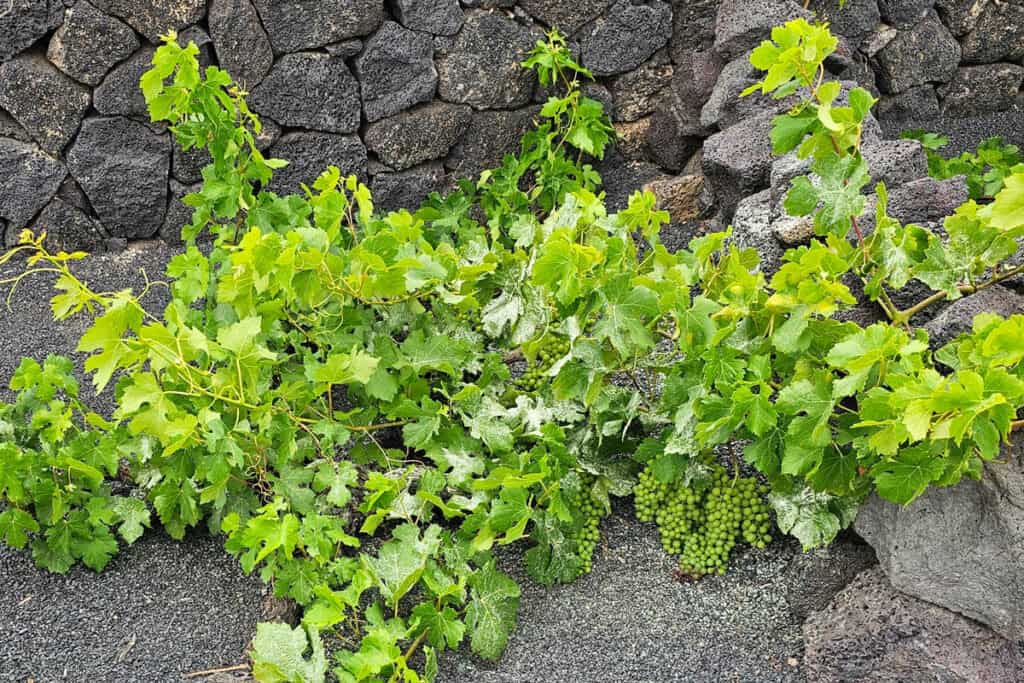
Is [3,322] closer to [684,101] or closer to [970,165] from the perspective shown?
[684,101]

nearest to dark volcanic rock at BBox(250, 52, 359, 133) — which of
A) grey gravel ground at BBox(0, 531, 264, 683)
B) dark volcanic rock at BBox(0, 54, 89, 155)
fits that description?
dark volcanic rock at BBox(0, 54, 89, 155)

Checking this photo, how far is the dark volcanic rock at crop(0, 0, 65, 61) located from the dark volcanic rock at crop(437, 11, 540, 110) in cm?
127

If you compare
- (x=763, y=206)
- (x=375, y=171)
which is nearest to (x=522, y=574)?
(x=763, y=206)

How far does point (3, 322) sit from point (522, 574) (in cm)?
195

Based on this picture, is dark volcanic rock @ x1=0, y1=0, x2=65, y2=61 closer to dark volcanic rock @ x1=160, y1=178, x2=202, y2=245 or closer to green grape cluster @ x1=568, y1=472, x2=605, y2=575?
dark volcanic rock @ x1=160, y1=178, x2=202, y2=245

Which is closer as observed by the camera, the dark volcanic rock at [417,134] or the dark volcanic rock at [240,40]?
the dark volcanic rock at [240,40]

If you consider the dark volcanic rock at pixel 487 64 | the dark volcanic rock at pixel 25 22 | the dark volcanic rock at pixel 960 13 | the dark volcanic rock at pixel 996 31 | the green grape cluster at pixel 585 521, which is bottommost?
the dark volcanic rock at pixel 996 31

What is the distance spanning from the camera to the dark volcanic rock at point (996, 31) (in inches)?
165

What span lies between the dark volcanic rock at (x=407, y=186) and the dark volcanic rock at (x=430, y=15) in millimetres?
483

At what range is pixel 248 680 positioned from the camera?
193cm

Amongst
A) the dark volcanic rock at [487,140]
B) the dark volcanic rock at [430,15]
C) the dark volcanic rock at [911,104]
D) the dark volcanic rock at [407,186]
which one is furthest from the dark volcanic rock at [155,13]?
the dark volcanic rock at [911,104]

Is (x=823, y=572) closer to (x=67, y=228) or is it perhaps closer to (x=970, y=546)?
(x=970, y=546)

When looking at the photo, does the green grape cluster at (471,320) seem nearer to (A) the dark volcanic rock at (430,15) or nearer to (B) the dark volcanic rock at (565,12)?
(A) the dark volcanic rock at (430,15)

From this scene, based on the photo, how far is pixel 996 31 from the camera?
4.21 meters
